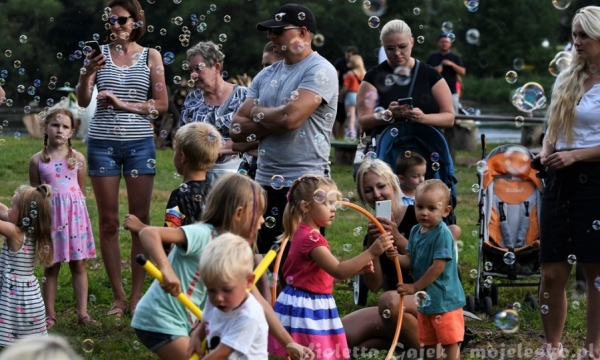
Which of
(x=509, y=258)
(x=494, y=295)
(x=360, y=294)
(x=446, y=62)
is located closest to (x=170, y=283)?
(x=360, y=294)

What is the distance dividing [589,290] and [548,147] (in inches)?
28.5

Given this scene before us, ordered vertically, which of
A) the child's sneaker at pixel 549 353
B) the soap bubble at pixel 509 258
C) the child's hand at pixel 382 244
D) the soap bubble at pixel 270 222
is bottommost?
the child's sneaker at pixel 549 353

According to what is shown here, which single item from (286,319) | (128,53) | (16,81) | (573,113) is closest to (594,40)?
(573,113)

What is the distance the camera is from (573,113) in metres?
5.09

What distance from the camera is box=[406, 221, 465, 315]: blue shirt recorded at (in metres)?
4.85

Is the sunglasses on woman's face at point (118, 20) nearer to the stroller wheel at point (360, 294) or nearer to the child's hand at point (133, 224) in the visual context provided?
the stroller wheel at point (360, 294)

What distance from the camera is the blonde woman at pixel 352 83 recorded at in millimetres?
16484

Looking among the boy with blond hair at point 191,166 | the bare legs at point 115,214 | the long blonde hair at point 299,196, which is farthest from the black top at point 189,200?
the bare legs at point 115,214

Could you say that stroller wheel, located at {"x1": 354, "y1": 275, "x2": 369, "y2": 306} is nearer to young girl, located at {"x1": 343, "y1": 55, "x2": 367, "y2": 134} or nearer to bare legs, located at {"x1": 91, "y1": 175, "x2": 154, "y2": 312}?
bare legs, located at {"x1": 91, "y1": 175, "x2": 154, "y2": 312}

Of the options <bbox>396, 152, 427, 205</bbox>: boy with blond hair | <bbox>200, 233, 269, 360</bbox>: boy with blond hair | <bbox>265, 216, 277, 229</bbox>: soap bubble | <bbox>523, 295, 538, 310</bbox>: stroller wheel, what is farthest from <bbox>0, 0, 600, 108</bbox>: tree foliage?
<bbox>200, 233, 269, 360</bbox>: boy with blond hair

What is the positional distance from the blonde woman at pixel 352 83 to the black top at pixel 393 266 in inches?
440

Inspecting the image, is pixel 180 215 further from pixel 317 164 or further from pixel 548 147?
pixel 548 147

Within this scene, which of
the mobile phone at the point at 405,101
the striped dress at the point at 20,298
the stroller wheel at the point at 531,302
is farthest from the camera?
the stroller wheel at the point at 531,302

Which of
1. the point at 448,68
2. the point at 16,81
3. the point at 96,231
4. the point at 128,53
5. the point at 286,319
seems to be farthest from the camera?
the point at 16,81
